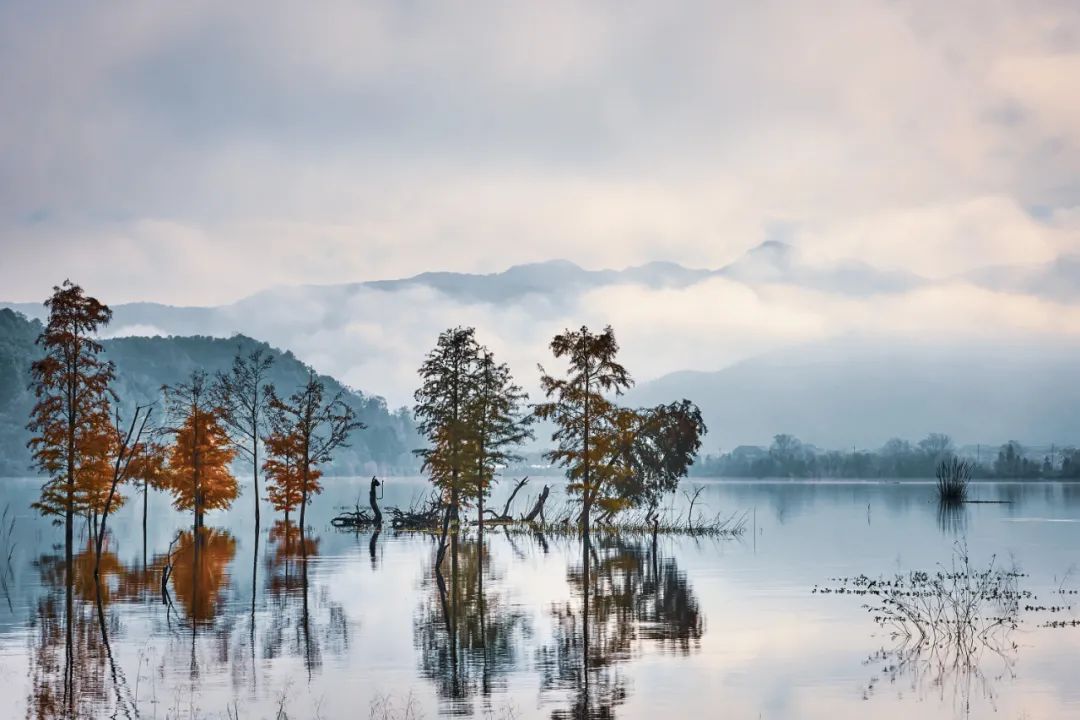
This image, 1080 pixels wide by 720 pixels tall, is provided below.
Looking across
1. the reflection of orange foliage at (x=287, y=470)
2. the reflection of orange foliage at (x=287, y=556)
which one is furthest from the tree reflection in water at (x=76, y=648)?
the reflection of orange foliage at (x=287, y=470)

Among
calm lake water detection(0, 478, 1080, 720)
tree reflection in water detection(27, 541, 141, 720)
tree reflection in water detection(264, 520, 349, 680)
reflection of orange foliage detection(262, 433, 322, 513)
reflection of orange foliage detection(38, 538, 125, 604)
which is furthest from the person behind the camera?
reflection of orange foliage detection(262, 433, 322, 513)

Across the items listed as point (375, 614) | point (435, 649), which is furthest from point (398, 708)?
point (375, 614)

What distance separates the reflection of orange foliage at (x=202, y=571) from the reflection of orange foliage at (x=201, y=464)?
9.23 feet

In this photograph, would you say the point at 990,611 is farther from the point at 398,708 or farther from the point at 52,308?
the point at 52,308

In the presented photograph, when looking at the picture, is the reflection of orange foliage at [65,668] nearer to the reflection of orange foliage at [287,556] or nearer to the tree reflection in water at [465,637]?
the tree reflection in water at [465,637]

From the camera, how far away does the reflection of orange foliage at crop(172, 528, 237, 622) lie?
3625 centimetres

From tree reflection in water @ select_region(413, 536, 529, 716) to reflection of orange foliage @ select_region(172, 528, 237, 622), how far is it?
635 centimetres

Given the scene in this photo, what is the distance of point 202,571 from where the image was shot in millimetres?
48531

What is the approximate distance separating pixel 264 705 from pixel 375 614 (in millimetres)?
12838

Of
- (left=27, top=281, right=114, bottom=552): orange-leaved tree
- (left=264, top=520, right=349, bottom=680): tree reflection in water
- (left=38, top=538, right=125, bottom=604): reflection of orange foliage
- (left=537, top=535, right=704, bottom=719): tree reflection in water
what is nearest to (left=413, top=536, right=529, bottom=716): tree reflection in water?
(left=537, top=535, right=704, bottom=719): tree reflection in water

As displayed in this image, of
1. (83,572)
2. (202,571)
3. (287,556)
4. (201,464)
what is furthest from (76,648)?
(201,464)

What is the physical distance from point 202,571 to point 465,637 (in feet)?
70.5

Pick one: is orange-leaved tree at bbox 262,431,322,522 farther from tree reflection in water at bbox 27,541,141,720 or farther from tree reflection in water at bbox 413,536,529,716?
tree reflection in water at bbox 413,536,529,716

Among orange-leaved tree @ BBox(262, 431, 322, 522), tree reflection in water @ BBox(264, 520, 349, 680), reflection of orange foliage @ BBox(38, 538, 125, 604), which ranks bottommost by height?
tree reflection in water @ BBox(264, 520, 349, 680)
